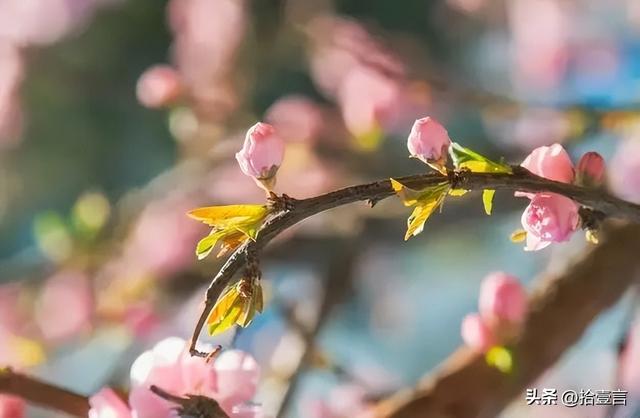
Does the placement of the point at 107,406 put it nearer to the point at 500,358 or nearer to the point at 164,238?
the point at 500,358

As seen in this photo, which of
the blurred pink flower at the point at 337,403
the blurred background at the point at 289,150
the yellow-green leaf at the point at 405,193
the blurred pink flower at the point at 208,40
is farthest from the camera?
the blurred pink flower at the point at 208,40

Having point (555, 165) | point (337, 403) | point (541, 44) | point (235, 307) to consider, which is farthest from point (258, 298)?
point (541, 44)

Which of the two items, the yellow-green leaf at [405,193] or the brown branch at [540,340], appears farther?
the brown branch at [540,340]

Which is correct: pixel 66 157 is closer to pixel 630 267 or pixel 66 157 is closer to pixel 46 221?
pixel 46 221

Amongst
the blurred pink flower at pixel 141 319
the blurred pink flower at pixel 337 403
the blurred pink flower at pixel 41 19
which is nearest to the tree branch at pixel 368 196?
the blurred pink flower at pixel 337 403

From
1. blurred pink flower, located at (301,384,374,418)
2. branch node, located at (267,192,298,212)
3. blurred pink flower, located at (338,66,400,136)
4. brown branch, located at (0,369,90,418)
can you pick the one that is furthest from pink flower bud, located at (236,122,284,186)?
blurred pink flower, located at (338,66,400,136)

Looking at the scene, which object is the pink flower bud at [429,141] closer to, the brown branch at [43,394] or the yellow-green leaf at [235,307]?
the yellow-green leaf at [235,307]
